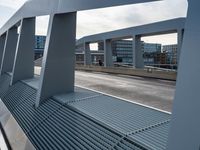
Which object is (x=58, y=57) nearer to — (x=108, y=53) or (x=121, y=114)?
(x=121, y=114)

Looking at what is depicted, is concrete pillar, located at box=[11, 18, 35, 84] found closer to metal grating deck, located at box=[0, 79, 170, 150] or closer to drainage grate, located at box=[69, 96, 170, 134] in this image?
metal grating deck, located at box=[0, 79, 170, 150]

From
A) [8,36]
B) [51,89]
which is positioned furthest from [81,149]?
[8,36]

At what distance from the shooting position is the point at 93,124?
5.41 metres

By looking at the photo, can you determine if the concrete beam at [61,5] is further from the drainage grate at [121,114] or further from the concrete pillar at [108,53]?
the concrete pillar at [108,53]

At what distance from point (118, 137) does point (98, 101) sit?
2828mm

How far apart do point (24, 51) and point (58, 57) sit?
19.0ft

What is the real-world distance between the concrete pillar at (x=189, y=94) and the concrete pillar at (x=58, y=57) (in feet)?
18.8

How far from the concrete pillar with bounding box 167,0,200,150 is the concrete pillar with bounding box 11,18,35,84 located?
450 inches

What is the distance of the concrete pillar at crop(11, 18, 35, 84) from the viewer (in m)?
13.2

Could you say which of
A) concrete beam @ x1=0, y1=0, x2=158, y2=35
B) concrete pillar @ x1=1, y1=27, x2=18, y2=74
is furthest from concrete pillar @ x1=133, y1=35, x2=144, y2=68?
concrete beam @ x1=0, y1=0, x2=158, y2=35

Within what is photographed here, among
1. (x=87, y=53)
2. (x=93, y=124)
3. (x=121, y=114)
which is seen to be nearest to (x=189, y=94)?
(x=93, y=124)

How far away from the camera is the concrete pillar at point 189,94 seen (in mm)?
2904

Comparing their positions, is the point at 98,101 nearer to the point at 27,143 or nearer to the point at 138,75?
the point at 27,143

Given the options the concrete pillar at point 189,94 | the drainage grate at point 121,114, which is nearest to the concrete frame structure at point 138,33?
the drainage grate at point 121,114
